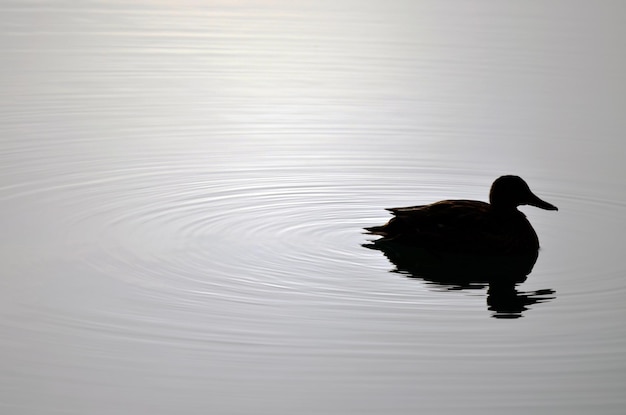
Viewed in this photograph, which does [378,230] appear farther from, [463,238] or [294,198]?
[294,198]

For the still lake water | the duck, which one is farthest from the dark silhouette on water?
the still lake water

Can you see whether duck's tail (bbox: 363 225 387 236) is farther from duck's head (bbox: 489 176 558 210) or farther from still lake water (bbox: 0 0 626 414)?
duck's head (bbox: 489 176 558 210)

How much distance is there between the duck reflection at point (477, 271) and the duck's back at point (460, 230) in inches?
3.1

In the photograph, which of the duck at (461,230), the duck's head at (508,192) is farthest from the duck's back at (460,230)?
the duck's head at (508,192)

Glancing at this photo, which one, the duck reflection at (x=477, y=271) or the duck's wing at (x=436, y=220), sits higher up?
the duck's wing at (x=436, y=220)

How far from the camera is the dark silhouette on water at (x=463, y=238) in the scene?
359 inches

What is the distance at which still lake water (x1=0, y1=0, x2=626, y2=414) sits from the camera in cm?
679

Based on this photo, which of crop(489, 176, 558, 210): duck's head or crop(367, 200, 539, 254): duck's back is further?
crop(489, 176, 558, 210): duck's head

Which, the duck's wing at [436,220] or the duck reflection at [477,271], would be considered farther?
the duck's wing at [436,220]

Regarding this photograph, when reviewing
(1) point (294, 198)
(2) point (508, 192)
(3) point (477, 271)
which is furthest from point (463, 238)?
(1) point (294, 198)

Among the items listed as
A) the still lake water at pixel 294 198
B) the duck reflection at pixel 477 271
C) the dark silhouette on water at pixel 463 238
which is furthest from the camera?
the dark silhouette on water at pixel 463 238

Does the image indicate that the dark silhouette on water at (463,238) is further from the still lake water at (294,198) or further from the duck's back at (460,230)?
the still lake water at (294,198)

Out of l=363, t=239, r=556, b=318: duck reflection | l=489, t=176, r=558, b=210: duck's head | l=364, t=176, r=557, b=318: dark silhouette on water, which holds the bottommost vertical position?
l=363, t=239, r=556, b=318: duck reflection

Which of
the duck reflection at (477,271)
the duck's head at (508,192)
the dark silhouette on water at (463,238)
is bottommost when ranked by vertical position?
the duck reflection at (477,271)
